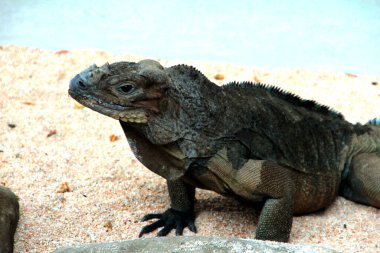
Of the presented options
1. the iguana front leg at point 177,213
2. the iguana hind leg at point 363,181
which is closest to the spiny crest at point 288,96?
the iguana hind leg at point 363,181

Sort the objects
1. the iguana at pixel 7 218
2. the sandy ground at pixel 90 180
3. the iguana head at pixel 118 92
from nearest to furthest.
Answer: the iguana at pixel 7 218 → the iguana head at pixel 118 92 → the sandy ground at pixel 90 180

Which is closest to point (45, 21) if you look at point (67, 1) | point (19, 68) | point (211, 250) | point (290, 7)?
point (67, 1)

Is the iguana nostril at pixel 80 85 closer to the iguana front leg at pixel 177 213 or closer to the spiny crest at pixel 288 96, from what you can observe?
the iguana front leg at pixel 177 213

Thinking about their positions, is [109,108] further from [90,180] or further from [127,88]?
[90,180]

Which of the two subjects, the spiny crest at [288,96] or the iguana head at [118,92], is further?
the spiny crest at [288,96]

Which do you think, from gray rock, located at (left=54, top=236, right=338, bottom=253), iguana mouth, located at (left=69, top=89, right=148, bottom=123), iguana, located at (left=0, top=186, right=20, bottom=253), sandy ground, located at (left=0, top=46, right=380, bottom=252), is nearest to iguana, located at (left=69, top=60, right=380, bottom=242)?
iguana mouth, located at (left=69, top=89, right=148, bottom=123)

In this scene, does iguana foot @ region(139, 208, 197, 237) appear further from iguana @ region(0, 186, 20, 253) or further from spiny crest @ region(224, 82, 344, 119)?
spiny crest @ region(224, 82, 344, 119)

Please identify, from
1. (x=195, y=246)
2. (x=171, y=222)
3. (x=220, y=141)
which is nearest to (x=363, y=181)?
(x=220, y=141)
